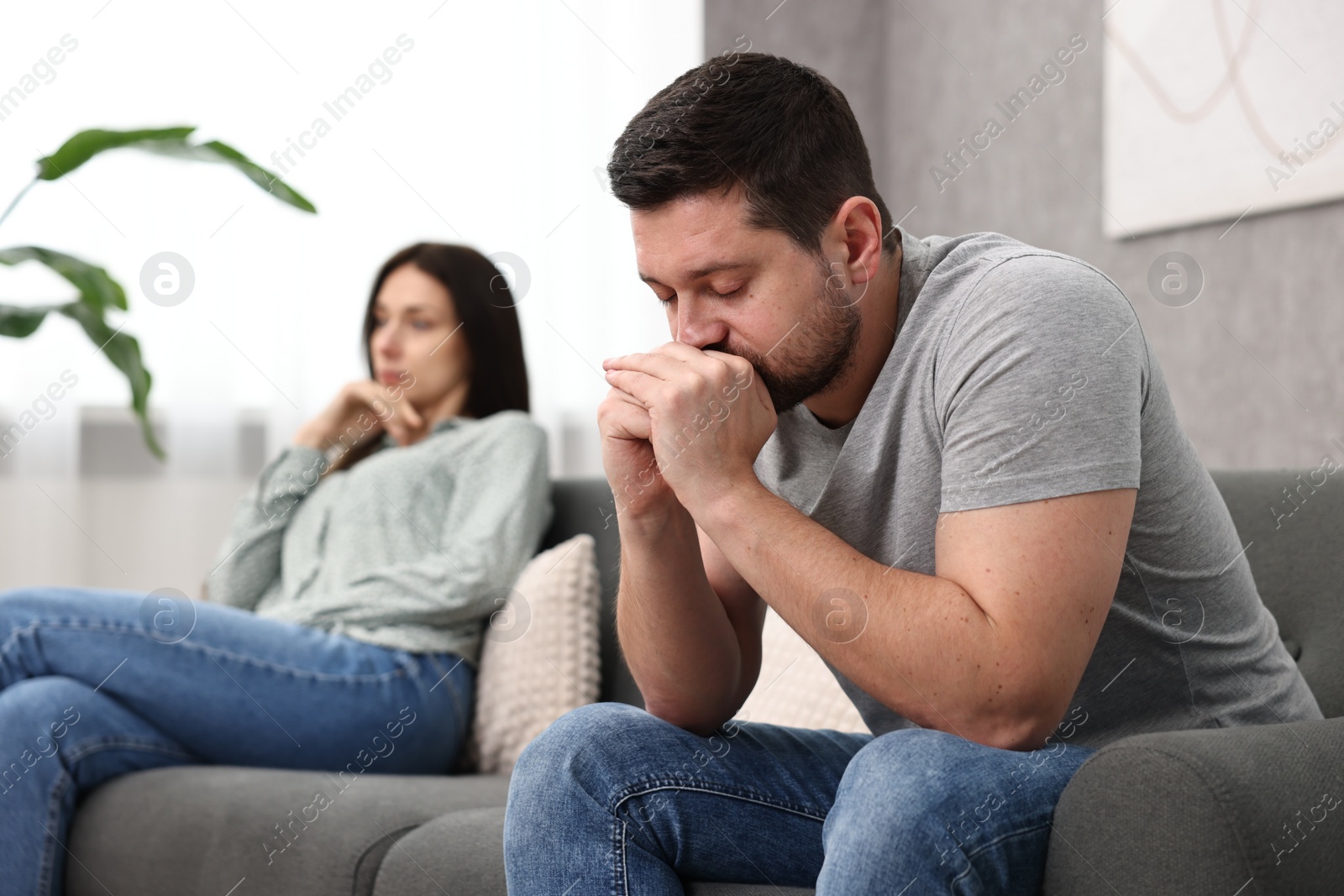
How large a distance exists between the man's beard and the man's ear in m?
0.02

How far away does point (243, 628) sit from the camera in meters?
1.55

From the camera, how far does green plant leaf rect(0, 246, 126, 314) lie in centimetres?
138

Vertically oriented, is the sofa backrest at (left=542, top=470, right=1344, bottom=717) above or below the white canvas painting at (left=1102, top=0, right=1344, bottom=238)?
below

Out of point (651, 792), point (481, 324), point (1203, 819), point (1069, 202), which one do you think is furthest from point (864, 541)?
point (1069, 202)

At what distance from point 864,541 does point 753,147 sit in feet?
1.11

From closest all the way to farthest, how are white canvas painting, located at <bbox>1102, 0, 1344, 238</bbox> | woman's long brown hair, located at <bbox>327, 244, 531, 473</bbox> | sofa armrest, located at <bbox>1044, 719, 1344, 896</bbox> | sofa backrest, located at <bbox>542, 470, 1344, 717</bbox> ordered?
sofa armrest, located at <bbox>1044, 719, 1344, 896</bbox> < sofa backrest, located at <bbox>542, 470, 1344, 717</bbox> < white canvas painting, located at <bbox>1102, 0, 1344, 238</bbox> < woman's long brown hair, located at <bbox>327, 244, 531, 473</bbox>

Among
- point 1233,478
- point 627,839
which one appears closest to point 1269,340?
point 1233,478

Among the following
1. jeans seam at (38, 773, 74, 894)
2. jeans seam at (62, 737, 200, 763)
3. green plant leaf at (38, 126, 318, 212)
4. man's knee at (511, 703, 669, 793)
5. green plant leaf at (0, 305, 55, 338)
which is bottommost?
jeans seam at (38, 773, 74, 894)

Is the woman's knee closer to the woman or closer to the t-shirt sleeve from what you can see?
the woman

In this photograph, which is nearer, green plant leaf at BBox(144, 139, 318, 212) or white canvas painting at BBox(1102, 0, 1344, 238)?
green plant leaf at BBox(144, 139, 318, 212)

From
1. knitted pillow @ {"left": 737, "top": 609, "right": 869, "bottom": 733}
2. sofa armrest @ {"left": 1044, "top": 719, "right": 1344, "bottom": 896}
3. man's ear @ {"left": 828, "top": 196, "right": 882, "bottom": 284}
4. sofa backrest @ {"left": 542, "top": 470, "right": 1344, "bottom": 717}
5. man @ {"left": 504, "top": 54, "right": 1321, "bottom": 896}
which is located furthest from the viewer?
knitted pillow @ {"left": 737, "top": 609, "right": 869, "bottom": 733}

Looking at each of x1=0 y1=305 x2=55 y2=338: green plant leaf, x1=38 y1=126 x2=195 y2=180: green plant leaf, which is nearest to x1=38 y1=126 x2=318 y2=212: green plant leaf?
x1=38 y1=126 x2=195 y2=180: green plant leaf

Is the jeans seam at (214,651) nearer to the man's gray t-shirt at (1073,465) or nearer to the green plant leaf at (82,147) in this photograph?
the green plant leaf at (82,147)

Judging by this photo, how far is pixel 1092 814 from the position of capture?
2.27 feet
